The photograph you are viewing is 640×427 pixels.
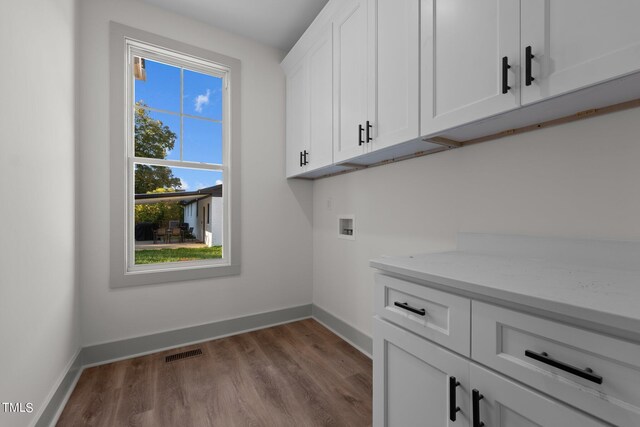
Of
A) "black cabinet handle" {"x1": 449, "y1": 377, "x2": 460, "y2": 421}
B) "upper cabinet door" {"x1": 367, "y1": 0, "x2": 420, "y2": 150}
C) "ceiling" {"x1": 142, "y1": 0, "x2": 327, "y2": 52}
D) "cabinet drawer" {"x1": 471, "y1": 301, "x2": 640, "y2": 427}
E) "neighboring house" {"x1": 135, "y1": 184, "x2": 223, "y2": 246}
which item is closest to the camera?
"cabinet drawer" {"x1": 471, "y1": 301, "x2": 640, "y2": 427}

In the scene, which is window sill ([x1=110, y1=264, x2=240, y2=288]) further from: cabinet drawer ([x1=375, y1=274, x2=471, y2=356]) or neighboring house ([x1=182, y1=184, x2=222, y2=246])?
cabinet drawer ([x1=375, y1=274, x2=471, y2=356])

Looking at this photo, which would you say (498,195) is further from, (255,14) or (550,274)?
(255,14)

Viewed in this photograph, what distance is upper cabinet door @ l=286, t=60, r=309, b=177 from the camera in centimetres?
240

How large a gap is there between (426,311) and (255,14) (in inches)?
103

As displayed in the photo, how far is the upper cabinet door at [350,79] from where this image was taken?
1.69 metres

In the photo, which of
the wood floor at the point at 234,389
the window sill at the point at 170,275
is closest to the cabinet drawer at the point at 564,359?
the wood floor at the point at 234,389

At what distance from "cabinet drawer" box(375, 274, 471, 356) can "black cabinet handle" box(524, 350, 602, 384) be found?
17 centimetres

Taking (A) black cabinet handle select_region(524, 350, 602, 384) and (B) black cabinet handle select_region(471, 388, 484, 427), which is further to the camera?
(B) black cabinet handle select_region(471, 388, 484, 427)

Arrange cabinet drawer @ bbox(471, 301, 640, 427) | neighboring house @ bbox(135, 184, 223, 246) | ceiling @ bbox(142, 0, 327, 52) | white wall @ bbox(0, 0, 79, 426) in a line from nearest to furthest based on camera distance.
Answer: cabinet drawer @ bbox(471, 301, 640, 427)
white wall @ bbox(0, 0, 79, 426)
ceiling @ bbox(142, 0, 327, 52)
neighboring house @ bbox(135, 184, 223, 246)

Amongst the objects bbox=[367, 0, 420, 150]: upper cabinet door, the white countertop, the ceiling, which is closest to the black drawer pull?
the white countertop

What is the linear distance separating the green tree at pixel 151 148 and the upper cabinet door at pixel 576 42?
2.51 metres

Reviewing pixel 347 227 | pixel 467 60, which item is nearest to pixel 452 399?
pixel 467 60

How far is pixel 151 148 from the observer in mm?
2326

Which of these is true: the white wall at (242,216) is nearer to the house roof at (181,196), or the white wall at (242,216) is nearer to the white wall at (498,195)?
the house roof at (181,196)
